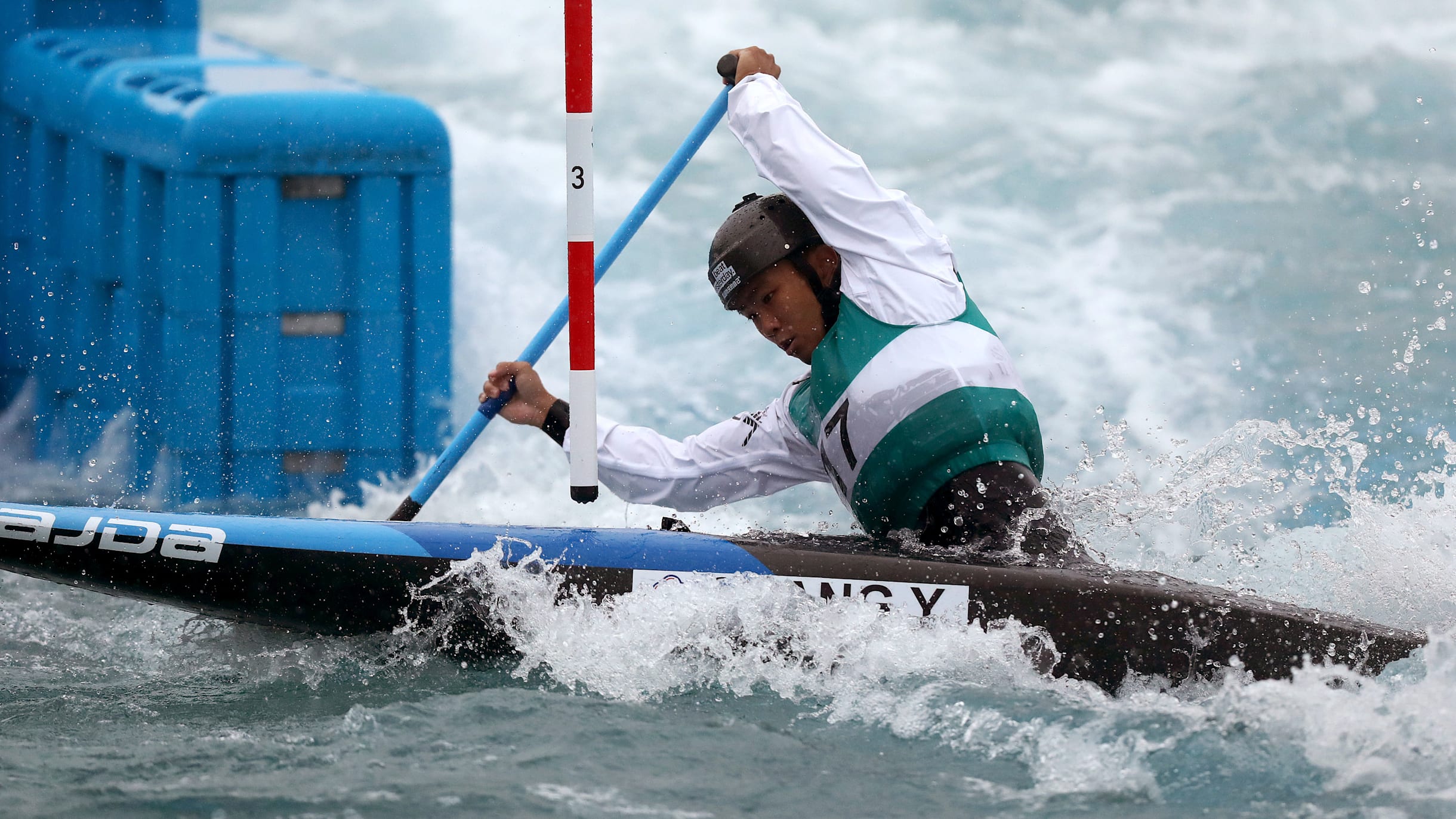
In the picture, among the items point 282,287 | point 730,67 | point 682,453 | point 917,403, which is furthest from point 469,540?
point 282,287

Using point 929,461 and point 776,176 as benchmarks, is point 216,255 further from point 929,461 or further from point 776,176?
point 929,461

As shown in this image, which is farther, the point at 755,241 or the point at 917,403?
the point at 755,241

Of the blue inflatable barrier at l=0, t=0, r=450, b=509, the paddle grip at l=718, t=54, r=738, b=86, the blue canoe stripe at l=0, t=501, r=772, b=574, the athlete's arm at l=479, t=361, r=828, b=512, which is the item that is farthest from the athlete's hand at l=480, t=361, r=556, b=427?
the blue inflatable barrier at l=0, t=0, r=450, b=509

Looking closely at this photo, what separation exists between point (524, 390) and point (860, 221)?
0.99 m

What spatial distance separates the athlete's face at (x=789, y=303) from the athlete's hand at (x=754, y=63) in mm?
474

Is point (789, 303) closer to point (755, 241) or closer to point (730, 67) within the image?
point (755, 241)

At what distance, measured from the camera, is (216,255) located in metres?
5.04

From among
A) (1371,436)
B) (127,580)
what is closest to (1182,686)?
(127,580)

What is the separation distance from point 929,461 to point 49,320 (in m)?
4.68

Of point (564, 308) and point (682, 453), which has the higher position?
point (564, 308)

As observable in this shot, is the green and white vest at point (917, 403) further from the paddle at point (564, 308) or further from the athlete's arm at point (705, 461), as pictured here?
the paddle at point (564, 308)

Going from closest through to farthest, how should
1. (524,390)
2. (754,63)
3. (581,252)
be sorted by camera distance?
(581,252), (754,63), (524,390)

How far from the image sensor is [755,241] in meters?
2.94

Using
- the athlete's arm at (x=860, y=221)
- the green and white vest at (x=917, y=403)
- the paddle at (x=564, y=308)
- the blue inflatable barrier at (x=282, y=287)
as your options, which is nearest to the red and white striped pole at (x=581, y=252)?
the athlete's arm at (x=860, y=221)
